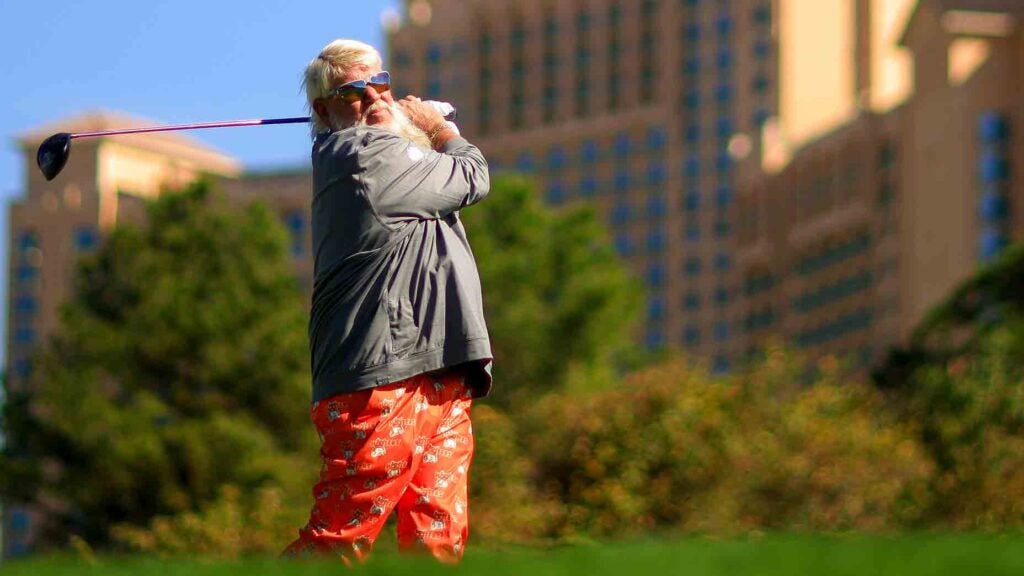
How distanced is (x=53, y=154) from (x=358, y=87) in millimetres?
1270

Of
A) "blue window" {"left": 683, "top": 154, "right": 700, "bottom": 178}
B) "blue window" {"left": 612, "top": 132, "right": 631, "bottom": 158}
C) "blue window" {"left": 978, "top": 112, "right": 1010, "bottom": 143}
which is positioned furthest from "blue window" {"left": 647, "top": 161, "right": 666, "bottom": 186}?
"blue window" {"left": 978, "top": 112, "right": 1010, "bottom": 143}

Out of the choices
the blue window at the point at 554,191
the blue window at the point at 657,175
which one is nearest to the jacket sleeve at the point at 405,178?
the blue window at the point at 657,175

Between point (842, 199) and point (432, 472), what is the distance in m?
113

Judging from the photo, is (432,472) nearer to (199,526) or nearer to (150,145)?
(199,526)

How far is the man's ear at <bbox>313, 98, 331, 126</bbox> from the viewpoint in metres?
6.97

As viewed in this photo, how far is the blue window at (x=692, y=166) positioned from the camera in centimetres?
13550

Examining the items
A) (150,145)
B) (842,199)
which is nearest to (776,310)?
(842,199)

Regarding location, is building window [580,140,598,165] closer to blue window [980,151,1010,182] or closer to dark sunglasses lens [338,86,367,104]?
blue window [980,151,1010,182]

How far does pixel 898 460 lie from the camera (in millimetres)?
28750

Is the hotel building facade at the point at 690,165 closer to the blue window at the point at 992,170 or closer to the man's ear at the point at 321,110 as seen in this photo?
the blue window at the point at 992,170

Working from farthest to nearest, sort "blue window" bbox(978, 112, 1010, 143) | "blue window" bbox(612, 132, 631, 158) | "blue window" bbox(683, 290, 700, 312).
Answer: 1. "blue window" bbox(612, 132, 631, 158)
2. "blue window" bbox(683, 290, 700, 312)
3. "blue window" bbox(978, 112, 1010, 143)

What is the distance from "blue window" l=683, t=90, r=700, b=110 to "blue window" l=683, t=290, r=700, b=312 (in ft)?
37.3

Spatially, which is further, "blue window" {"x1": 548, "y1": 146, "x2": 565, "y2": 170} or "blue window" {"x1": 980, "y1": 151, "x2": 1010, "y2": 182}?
"blue window" {"x1": 548, "y1": 146, "x2": 565, "y2": 170}

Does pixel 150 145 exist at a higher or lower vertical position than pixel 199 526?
lower
